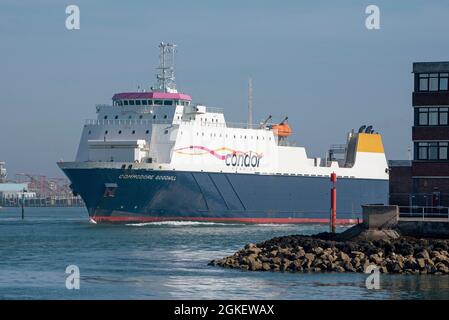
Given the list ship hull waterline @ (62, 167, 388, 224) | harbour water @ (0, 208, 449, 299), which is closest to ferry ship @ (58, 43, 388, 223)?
ship hull waterline @ (62, 167, 388, 224)

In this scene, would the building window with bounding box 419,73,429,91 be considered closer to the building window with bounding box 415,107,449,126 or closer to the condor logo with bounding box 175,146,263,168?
the building window with bounding box 415,107,449,126

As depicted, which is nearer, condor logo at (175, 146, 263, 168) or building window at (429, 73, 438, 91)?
building window at (429, 73, 438, 91)

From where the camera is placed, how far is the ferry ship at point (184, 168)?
2726 inches

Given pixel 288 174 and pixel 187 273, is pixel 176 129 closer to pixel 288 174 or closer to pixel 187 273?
pixel 288 174

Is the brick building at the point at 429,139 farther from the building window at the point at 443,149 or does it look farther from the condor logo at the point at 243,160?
the condor logo at the point at 243,160

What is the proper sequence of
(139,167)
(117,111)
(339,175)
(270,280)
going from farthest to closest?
(339,175)
(117,111)
(139,167)
(270,280)

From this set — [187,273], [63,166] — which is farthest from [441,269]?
[63,166]

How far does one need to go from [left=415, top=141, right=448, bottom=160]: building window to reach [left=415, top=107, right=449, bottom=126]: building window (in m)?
0.71

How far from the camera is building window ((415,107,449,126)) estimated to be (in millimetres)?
43938

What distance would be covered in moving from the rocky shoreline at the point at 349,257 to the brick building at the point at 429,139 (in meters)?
4.50

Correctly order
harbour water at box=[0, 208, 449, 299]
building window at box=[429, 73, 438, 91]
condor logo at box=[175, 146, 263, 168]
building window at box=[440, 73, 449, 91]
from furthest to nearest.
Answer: condor logo at box=[175, 146, 263, 168] → building window at box=[429, 73, 438, 91] → building window at box=[440, 73, 449, 91] → harbour water at box=[0, 208, 449, 299]

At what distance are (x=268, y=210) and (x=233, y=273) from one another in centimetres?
3830

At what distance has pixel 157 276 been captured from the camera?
3759cm
